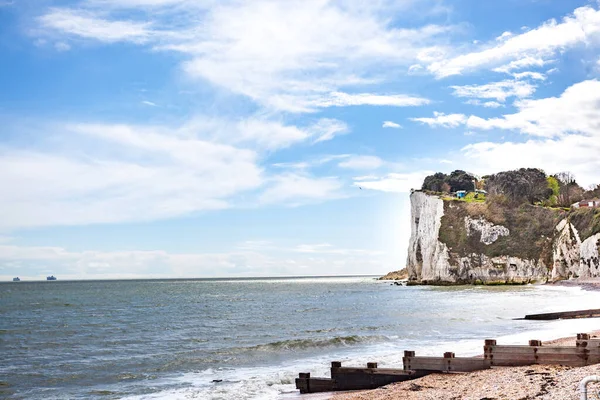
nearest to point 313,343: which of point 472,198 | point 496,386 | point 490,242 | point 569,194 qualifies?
point 496,386

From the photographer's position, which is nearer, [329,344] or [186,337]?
[329,344]

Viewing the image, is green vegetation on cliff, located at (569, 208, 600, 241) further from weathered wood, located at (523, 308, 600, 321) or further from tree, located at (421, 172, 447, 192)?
tree, located at (421, 172, 447, 192)

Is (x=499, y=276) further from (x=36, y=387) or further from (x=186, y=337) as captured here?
(x=36, y=387)

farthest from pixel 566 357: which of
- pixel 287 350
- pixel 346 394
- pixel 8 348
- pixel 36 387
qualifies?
pixel 8 348

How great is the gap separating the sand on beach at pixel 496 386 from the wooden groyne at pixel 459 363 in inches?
12.1

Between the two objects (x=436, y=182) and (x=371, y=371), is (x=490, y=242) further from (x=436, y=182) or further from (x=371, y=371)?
(x=371, y=371)

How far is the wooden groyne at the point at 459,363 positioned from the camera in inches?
523

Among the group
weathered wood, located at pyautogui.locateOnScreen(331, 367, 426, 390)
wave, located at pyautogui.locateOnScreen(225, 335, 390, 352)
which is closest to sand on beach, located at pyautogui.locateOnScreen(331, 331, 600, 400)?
weathered wood, located at pyautogui.locateOnScreen(331, 367, 426, 390)

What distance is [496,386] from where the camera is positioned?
482 inches

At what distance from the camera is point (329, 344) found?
2888 cm

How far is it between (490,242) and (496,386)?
4343 inches

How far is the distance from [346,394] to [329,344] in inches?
539

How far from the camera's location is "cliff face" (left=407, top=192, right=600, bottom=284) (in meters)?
108

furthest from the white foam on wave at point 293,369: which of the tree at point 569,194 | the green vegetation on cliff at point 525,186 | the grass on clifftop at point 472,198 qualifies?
the tree at point 569,194
